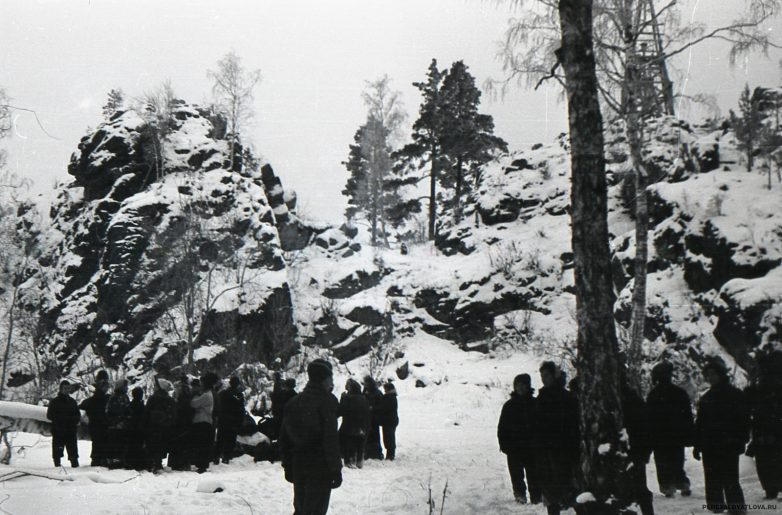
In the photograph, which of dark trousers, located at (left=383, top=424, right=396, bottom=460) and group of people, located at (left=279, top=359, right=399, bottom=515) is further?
dark trousers, located at (left=383, top=424, right=396, bottom=460)

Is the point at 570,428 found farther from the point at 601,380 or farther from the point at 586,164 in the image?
the point at 586,164

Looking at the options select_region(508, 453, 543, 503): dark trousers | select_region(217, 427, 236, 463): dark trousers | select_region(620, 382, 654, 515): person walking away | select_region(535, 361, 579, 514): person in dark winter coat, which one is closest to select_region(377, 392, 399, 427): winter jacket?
select_region(217, 427, 236, 463): dark trousers

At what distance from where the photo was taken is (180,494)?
6.96 meters

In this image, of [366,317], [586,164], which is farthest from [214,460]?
[366,317]

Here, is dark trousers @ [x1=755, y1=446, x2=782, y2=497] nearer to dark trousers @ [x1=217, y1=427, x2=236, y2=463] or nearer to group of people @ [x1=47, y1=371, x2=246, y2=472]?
group of people @ [x1=47, y1=371, x2=246, y2=472]

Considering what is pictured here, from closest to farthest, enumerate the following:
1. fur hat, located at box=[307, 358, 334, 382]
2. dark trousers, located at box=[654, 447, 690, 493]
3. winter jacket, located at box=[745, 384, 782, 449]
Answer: fur hat, located at box=[307, 358, 334, 382]
winter jacket, located at box=[745, 384, 782, 449]
dark trousers, located at box=[654, 447, 690, 493]

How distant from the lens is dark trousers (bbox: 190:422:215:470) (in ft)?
30.3

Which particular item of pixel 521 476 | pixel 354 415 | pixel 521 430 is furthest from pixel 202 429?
pixel 521 430

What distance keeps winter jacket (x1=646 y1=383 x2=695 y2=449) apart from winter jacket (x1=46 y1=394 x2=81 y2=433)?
882 cm

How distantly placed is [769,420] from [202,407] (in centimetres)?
833

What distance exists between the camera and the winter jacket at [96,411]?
29.6 ft

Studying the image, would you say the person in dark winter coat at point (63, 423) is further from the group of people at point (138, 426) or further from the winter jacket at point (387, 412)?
the winter jacket at point (387, 412)

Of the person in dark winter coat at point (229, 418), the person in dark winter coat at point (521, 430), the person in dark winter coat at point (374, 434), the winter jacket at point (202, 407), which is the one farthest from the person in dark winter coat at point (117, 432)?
the person in dark winter coat at point (521, 430)

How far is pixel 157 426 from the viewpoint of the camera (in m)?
9.05
